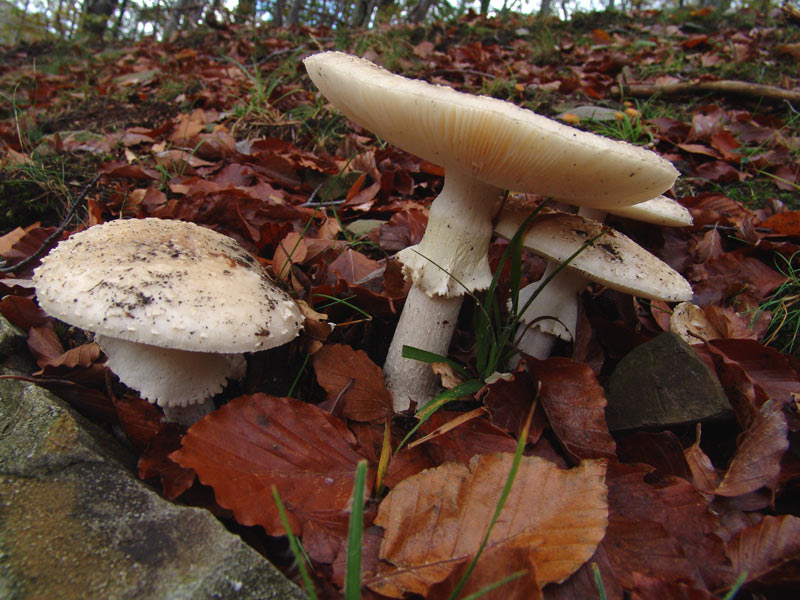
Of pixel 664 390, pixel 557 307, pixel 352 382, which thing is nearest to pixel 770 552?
pixel 664 390

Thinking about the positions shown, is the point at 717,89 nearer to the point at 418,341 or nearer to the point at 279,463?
the point at 418,341

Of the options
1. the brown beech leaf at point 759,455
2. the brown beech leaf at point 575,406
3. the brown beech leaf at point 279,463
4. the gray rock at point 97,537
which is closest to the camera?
the gray rock at point 97,537

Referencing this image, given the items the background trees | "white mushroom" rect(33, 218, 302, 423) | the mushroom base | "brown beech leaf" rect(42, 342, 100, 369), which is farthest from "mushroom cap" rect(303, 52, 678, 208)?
the background trees

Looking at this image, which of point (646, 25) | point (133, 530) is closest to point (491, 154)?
point (133, 530)

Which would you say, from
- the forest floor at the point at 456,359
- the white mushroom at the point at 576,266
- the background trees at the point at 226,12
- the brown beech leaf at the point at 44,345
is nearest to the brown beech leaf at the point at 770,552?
the forest floor at the point at 456,359

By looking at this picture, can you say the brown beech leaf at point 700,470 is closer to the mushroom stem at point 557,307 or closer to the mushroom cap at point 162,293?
the mushroom stem at point 557,307
